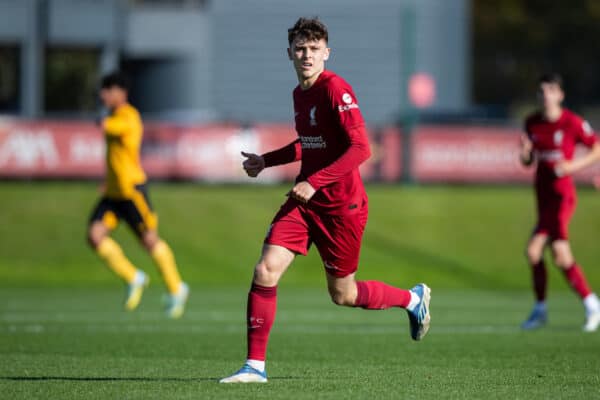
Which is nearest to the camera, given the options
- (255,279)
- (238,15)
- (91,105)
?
(255,279)

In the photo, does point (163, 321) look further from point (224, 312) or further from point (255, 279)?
point (255, 279)

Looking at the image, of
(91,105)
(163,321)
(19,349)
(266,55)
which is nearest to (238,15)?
(266,55)

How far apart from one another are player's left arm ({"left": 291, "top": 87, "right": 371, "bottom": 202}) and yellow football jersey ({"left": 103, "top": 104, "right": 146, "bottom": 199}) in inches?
261

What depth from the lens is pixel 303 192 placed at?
294 inches

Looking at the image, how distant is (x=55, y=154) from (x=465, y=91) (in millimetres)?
17382

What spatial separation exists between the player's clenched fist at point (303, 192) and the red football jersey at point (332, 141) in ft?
0.51

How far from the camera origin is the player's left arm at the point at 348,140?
25.3 ft

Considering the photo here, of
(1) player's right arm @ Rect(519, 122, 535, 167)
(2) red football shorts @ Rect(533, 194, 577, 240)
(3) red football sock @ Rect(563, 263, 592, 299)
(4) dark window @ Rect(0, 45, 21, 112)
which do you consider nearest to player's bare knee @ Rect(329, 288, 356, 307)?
(1) player's right arm @ Rect(519, 122, 535, 167)

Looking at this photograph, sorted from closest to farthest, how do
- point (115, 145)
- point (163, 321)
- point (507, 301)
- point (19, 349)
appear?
point (19, 349)
point (163, 321)
point (115, 145)
point (507, 301)

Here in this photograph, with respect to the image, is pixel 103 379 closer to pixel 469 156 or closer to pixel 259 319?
pixel 259 319

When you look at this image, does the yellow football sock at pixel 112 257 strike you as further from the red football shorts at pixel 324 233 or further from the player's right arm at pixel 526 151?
the red football shorts at pixel 324 233

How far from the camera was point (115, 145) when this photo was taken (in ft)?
46.6

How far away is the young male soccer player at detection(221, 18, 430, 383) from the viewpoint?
7.77 meters

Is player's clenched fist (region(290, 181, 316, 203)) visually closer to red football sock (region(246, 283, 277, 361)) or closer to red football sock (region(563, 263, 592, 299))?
red football sock (region(246, 283, 277, 361))
